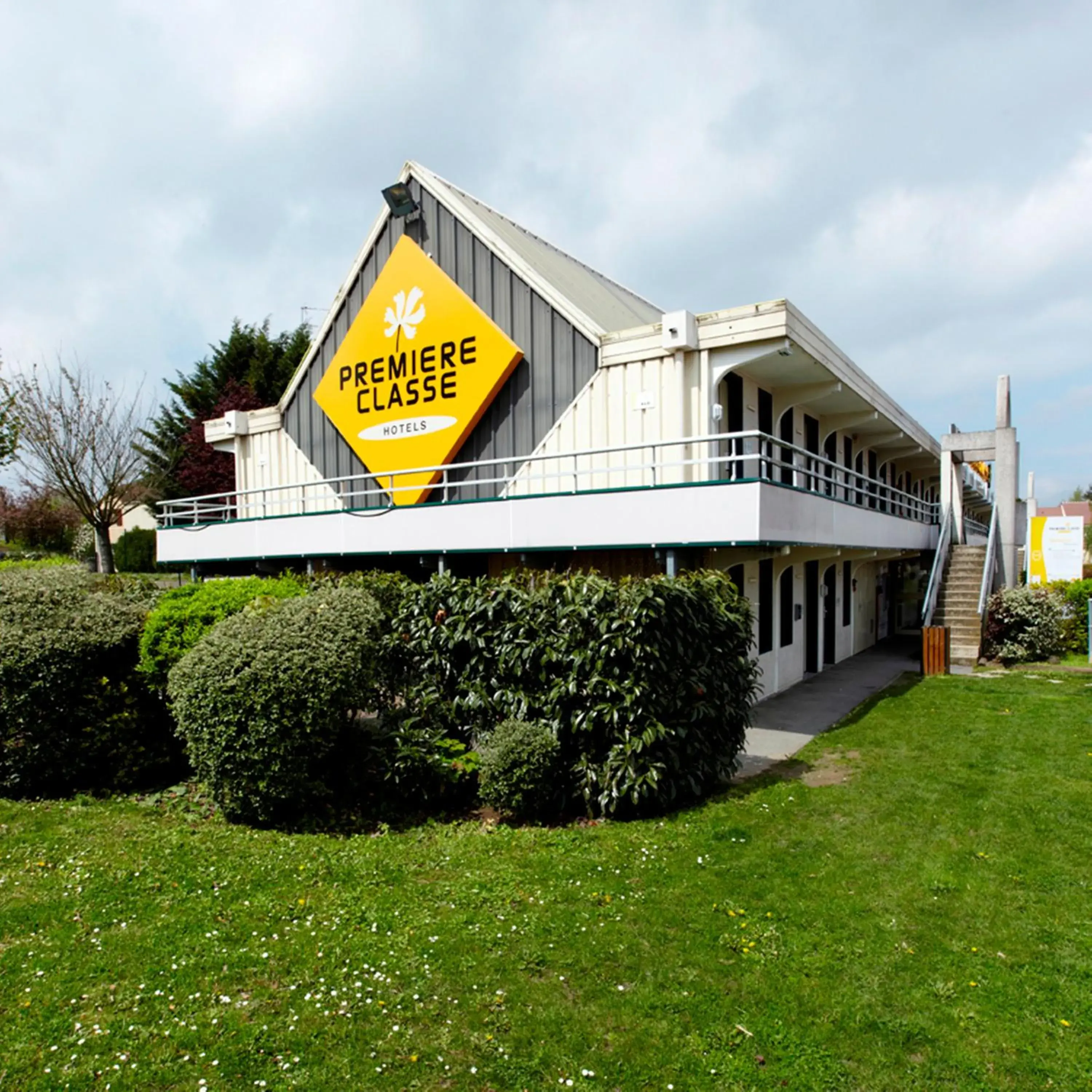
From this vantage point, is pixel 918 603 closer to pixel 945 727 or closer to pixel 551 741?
pixel 945 727

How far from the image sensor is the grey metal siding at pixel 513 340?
1355 cm

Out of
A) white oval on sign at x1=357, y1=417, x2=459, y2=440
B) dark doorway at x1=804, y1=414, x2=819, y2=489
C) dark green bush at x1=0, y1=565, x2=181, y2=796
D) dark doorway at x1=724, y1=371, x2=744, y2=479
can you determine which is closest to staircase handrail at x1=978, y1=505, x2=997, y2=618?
dark doorway at x1=804, y1=414, x2=819, y2=489

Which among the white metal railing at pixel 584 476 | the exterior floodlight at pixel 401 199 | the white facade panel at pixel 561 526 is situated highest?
the exterior floodlight at pixel 401 199

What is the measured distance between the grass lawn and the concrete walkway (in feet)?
6.69

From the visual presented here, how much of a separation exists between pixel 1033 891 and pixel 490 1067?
409 centimetres

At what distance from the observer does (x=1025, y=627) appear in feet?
54.0

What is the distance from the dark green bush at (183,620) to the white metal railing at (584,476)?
4.14m

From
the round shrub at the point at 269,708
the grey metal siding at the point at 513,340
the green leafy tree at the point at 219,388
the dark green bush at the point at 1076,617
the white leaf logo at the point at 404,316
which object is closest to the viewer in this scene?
the round shrub at the point at 269,708

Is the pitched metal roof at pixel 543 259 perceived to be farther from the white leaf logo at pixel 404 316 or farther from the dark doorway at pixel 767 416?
the dark doorway at pixel 767 416

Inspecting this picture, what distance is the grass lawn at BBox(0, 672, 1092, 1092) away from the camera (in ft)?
11.7

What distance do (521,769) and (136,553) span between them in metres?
35.0

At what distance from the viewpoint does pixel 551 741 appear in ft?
22.6

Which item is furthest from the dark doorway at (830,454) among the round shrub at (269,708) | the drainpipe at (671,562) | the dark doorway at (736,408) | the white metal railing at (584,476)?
the round shrub at (269,708)

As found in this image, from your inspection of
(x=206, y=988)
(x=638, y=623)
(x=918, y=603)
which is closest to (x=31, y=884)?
(x=206, y=988)
